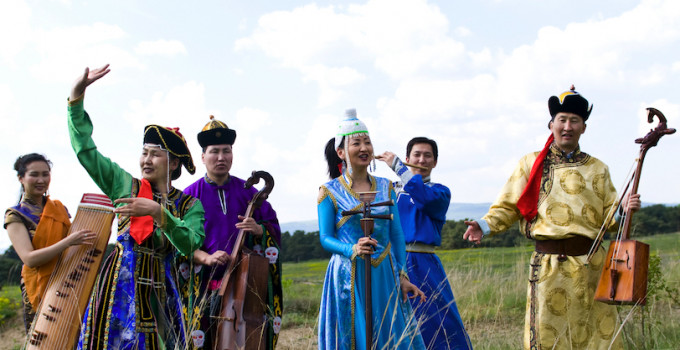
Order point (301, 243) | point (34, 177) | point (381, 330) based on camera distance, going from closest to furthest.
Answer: point (381, 330) → point (34, 177) → point (301, 243)

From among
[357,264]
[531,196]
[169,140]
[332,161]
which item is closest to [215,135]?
[169,140]

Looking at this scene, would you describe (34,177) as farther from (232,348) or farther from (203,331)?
(232,348)

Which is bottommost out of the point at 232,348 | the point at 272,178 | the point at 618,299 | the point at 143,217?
the point at 232,348

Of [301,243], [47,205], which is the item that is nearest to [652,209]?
[301,243]

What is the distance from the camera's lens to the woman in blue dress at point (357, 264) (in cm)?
387

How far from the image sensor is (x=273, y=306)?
4.92 meters

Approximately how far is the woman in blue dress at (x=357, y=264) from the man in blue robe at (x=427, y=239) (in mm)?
448

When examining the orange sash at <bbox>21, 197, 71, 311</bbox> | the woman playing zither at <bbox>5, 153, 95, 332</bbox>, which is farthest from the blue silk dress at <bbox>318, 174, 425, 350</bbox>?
the orange sash at <bbox>21, 197, 71, 311</bbox>

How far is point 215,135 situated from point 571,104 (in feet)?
8.79

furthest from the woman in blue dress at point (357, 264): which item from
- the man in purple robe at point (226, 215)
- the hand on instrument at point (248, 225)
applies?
the man in purple robe at point (226, 215)

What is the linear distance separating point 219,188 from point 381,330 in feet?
5.88

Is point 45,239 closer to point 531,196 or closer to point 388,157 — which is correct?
point 388,157

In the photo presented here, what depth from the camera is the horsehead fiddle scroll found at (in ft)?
12.7

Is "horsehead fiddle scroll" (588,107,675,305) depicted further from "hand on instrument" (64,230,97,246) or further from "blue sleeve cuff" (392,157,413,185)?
"hand on instrument" (64,230,97,246)
